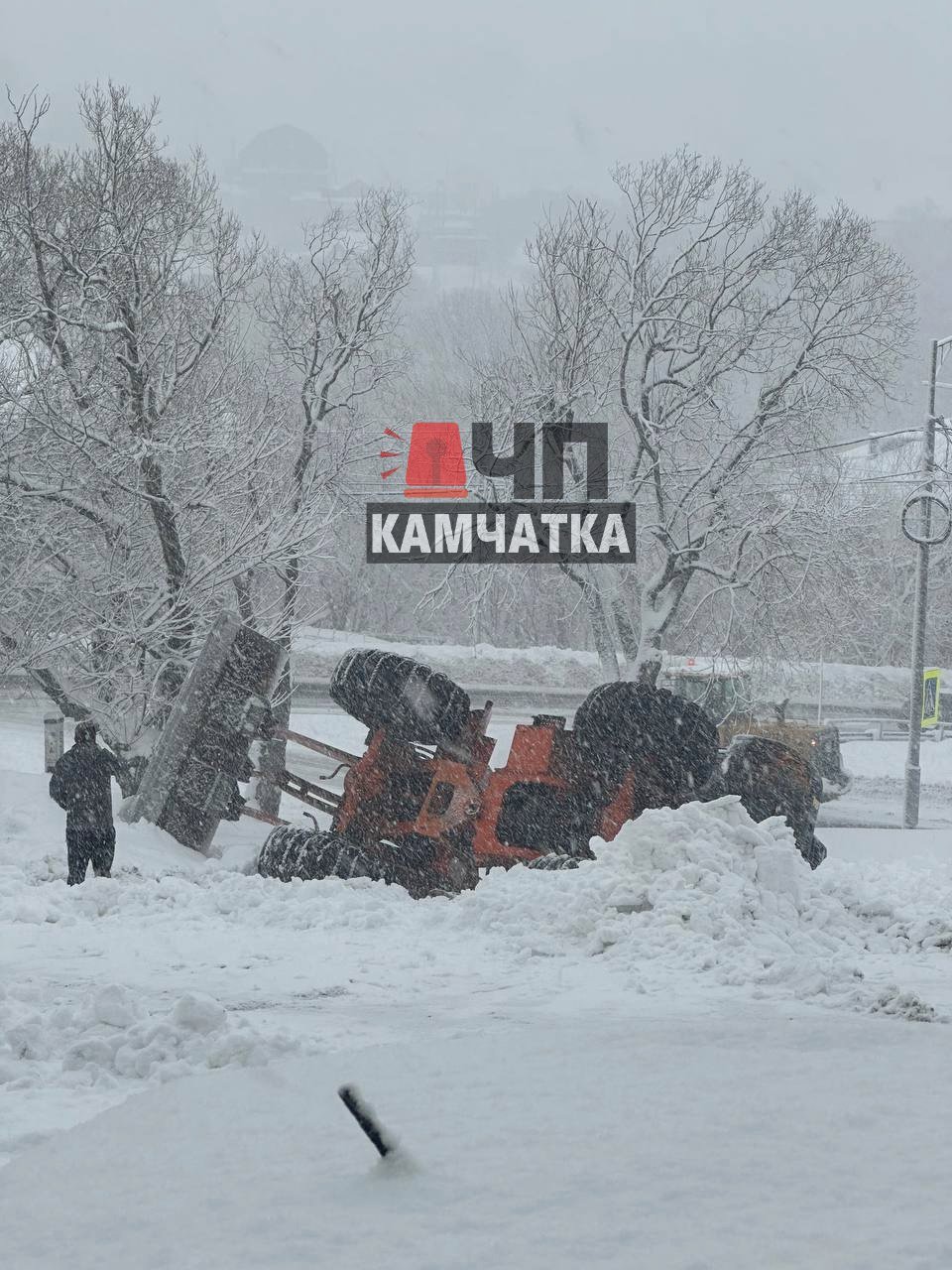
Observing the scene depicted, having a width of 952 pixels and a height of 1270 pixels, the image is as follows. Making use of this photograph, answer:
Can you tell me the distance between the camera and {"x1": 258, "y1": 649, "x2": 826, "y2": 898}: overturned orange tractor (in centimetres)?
1105

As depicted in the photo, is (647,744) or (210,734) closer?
(647,744)

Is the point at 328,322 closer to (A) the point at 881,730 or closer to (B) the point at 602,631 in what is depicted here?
(B) the point at 602,631

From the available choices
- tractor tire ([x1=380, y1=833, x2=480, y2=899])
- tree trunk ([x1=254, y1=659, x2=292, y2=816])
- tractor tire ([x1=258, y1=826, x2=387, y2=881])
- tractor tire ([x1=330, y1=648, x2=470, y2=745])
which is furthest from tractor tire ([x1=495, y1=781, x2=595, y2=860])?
tree trunk ([x1=254, y1=659, x2=292, y2=816])

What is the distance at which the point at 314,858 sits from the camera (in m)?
10.7

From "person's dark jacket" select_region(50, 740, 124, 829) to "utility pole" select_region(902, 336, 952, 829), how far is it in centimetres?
1346

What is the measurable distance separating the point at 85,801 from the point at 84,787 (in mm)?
111

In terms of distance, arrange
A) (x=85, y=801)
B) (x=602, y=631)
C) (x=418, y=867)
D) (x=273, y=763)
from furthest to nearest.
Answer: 1. (x=602, y=631)
2. (x=273, y=763)
3. (x=418, y=867)
4. (x=85, y=801)

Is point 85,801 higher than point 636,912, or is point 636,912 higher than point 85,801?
point 85,801

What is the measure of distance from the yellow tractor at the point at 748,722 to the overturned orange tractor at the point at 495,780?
31.2ft

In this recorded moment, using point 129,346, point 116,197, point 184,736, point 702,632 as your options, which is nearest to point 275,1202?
point 184,736

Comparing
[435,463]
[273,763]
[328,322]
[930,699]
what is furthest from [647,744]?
[930,699]

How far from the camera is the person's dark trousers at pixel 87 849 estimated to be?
411 inches

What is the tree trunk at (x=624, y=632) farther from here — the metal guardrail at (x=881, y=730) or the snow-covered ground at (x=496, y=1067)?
the metal guardrail at (x=881, y=730)

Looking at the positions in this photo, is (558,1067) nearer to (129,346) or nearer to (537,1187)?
(537,1187)
